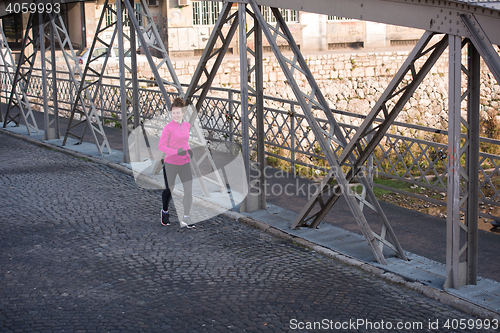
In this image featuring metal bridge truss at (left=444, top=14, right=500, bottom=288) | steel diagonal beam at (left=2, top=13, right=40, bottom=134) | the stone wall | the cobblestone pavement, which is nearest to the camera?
the cobblestone pavement

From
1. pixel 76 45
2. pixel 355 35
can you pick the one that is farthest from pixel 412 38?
pixel 76 45

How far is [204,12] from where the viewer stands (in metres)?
34.2

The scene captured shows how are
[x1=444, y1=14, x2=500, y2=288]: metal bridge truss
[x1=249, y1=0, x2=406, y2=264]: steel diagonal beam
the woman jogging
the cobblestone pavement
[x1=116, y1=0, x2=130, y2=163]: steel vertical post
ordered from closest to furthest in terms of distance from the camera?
the cobblestone pavement < [x1=444, y1=14, x2=500, y2=288]: metal bridge truss < [x1=249, y1=0, x2=406, y2=264]: steel diagonal beam < the woman jogging < [x1=116, y1=0, x2=130, y2=163]: steel vertical post

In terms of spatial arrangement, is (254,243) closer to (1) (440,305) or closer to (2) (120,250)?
(2) (120,250)

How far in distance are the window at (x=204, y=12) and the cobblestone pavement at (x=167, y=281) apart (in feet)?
87.5

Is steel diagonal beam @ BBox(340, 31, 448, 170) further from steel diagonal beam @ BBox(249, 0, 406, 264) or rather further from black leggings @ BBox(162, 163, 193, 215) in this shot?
black leggings @ BBox(162, 163, 193, 215)

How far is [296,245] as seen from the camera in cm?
707

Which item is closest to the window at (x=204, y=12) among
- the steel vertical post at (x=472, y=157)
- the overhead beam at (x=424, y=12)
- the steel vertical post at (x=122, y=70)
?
the steel vertical post at (x=122, y=70)

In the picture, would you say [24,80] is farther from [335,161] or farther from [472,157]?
[472,157]

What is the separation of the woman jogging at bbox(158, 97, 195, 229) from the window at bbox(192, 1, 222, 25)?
27276mm

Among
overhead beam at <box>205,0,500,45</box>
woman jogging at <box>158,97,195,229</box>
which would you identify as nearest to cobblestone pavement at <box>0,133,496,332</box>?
woman jogging at <box>158,97,195,229</box>

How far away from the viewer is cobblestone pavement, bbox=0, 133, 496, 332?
4984 millimetres

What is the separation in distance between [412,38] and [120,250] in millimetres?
32400

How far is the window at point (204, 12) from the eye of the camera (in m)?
33.9
